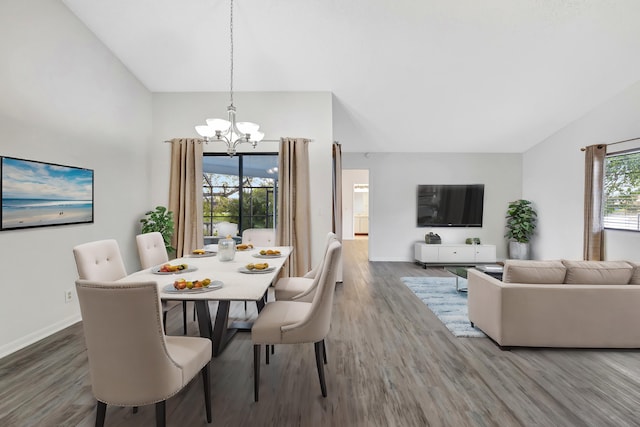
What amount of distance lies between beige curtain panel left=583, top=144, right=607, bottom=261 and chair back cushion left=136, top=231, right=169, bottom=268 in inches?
235

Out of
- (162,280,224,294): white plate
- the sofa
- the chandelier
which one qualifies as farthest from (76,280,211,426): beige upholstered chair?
the sofa

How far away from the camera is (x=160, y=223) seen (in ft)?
14.4

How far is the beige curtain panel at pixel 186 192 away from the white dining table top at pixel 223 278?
174cm

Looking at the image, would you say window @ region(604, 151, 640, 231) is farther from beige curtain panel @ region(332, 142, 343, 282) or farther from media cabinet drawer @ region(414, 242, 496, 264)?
beige curtain panel @ region(332, 142, 343, 282)

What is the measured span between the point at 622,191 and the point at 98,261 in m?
6.56

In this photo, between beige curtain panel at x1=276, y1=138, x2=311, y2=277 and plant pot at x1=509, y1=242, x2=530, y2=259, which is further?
plant pot at x1=509, y1=242, x2=530, y2=259

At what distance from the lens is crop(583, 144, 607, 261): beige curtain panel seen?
16.1 ft

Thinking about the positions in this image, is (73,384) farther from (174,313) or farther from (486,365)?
(486,365)

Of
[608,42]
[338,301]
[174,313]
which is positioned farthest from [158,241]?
[608,42]

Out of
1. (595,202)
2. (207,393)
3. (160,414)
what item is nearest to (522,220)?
(595,202)

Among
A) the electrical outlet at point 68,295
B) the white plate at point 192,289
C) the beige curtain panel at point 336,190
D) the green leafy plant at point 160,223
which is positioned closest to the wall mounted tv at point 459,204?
the beige curtain panel at point 336,190

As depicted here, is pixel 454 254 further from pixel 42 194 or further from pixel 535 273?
pixel 42 194

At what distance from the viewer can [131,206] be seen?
14.3 ft

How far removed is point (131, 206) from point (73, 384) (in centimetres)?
263
